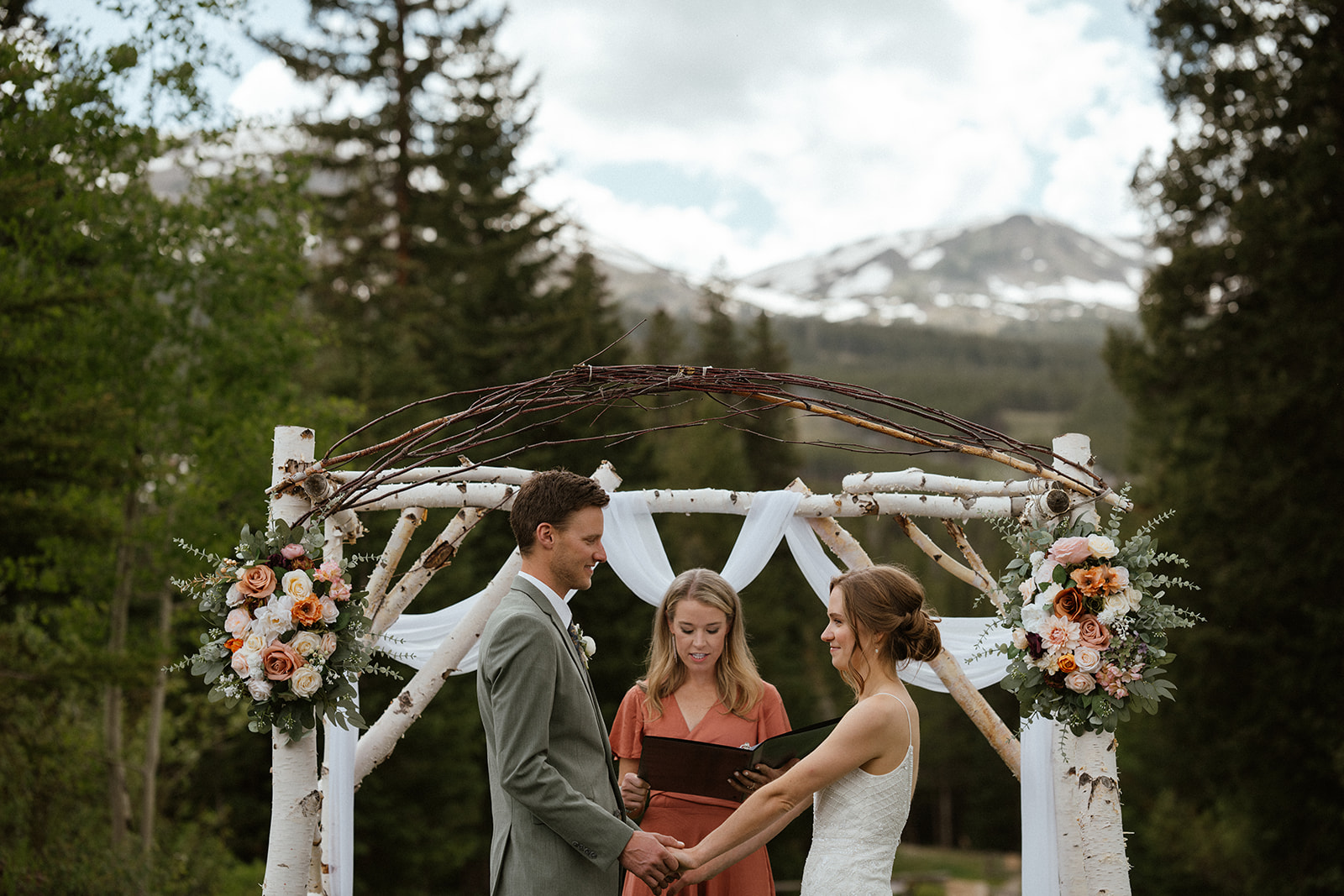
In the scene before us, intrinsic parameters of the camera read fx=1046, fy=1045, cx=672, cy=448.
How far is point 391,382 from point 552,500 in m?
11.8

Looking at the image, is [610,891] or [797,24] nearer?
[610,891]

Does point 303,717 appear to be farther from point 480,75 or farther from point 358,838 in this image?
point 480,75

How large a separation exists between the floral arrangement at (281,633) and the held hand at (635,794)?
1.03 m

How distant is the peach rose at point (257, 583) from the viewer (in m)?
3.60

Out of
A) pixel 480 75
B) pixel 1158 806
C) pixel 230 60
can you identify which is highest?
pixel 480 75

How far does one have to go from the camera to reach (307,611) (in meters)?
3.61

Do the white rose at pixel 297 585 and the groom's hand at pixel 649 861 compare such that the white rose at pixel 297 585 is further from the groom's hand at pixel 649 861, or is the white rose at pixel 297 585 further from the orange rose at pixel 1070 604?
the orange rose at pixel 1070 604

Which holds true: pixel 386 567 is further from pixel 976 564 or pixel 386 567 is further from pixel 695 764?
pixel 976 564

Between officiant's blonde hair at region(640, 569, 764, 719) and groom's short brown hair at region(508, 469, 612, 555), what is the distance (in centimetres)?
128

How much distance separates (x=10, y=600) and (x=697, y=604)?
8996 mm

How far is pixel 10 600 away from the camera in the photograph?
10.2 meters

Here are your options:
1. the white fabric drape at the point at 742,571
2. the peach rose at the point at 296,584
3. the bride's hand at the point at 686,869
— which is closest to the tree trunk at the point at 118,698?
the white fabric drape at the point at 742,571

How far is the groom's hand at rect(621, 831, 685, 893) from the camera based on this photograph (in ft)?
9.52

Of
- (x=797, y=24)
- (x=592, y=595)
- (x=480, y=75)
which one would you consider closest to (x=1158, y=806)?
(x=592, y=595)
